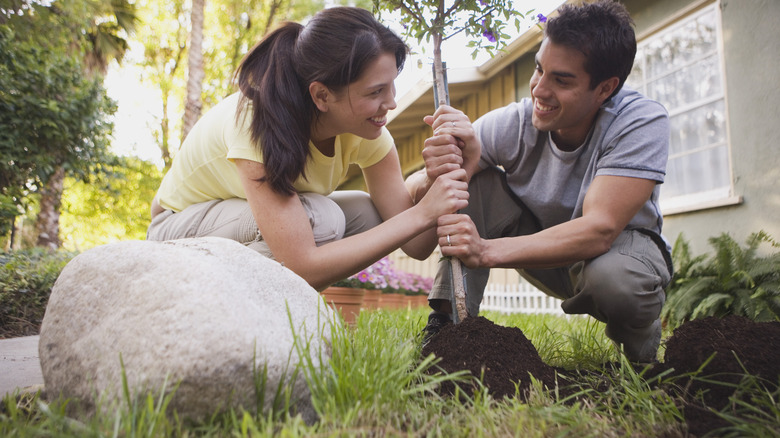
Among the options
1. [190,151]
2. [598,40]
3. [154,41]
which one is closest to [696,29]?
[598,40]

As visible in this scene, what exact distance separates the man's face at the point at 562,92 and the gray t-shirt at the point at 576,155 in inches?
3.8

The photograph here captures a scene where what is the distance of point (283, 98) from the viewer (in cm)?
246

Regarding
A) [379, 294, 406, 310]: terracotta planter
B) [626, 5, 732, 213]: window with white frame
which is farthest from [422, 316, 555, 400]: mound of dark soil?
[379, 294, 406, 310]: terracotta planter

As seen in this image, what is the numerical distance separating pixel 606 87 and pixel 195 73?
10.4m

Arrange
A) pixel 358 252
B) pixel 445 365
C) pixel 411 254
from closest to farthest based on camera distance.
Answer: pixel 445 365 → pixel 358 252 → pixel 411 254

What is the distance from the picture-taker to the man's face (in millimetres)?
2564

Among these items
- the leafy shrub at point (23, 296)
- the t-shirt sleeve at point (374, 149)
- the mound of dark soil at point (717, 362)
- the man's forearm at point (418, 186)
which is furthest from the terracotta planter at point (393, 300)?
the mound of dark soil at point (717, 362)

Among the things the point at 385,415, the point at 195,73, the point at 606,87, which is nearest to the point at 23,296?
the point at 385,415

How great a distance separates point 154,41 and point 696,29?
63.2 ft

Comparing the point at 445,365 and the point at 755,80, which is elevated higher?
the point at 755,80

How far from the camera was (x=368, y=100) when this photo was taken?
250 cm

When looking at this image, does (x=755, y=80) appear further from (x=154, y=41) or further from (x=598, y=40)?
(x=154, y=41)

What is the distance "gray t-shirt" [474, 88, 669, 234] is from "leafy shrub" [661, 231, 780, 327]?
2.30 meters

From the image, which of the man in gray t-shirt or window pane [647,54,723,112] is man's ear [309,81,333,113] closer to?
A: the man in gray t-shirt
